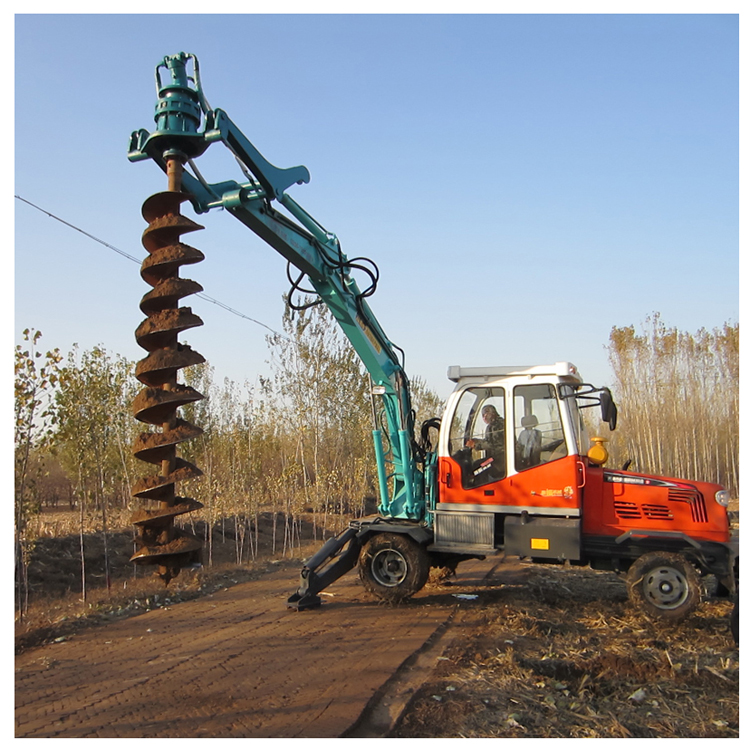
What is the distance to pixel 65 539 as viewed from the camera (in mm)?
14734

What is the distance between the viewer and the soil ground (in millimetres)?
4328

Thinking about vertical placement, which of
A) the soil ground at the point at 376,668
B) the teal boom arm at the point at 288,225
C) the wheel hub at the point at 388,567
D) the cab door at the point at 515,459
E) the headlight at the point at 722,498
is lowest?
the soil ground at the point at 376,668

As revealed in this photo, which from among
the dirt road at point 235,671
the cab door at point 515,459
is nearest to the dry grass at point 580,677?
the dirt road at point 235,671

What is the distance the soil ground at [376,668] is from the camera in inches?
170

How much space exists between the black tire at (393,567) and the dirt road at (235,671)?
0.21 meters

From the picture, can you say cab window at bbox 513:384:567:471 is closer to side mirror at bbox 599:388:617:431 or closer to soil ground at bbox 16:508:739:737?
side mirror at bbox 599:388:617:431

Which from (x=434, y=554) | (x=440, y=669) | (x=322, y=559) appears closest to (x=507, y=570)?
(x=434, y=554)

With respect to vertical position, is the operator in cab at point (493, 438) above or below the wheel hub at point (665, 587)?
above

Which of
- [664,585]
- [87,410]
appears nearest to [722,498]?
[664,585]

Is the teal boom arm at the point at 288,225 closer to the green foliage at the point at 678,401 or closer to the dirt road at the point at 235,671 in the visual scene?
the dirt road at the point at 235,671

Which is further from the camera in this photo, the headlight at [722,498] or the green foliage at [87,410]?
the green foliage at [87,410]

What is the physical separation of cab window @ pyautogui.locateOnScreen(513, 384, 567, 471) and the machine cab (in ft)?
0.04

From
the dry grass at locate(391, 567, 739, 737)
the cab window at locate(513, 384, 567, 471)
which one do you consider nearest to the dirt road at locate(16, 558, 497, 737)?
the dry grass at locate(391, 567, 739, 737)
